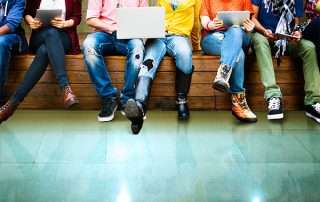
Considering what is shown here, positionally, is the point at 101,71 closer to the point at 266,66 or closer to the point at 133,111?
the point at 133,111

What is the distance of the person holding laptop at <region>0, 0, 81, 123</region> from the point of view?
298cm

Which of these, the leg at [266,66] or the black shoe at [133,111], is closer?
the black shoe at [133,111]

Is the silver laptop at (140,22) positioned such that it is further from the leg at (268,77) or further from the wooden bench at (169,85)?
the leg at (268,77)

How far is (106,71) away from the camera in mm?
3068

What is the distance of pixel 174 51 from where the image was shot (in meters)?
3.08

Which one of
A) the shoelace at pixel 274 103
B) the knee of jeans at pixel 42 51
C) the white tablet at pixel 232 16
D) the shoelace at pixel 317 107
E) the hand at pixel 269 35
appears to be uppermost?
the white tablet at pixel 232 16

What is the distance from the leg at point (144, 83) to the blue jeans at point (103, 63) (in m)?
0.07

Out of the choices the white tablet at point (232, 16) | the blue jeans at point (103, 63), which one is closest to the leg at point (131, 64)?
the blue jeans at point (103, 63)

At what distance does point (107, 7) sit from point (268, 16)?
116 centimetres

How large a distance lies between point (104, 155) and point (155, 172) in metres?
0.37

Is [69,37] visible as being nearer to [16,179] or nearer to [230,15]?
[230,15]

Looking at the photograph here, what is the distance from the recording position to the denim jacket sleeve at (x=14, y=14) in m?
3.17

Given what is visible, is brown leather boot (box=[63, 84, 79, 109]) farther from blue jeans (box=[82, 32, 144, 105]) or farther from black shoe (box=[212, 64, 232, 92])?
black shoe (box=[212, 64, 232, 92])

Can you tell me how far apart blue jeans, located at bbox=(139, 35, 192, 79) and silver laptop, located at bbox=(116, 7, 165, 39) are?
0.12 m
